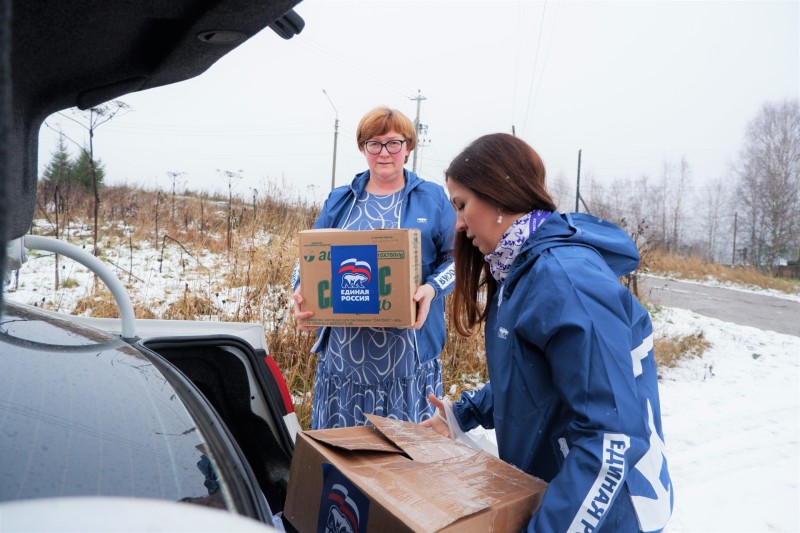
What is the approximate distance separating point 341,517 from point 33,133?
111 cm

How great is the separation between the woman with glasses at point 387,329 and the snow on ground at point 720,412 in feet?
6.05

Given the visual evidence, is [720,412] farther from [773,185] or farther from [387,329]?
[773,185]

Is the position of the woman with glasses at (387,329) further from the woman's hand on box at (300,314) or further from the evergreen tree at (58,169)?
the evergreen tree at (58,169)

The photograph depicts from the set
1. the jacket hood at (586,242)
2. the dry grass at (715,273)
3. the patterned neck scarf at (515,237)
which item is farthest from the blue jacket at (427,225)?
the dry grass at (715,273)

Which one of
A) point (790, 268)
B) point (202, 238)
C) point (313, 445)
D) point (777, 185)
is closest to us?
point (313, 445)

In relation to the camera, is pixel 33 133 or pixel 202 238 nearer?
pixel 33 133

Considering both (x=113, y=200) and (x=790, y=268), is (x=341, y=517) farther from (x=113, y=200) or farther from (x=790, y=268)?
(x=790, y=268)

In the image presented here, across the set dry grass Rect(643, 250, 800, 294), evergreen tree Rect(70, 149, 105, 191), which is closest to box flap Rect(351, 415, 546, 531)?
evergreen tree Rect(70, 149, 105, 191)

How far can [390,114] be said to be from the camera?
2.62 meters

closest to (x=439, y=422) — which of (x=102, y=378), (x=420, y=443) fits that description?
(x=420, y=443)

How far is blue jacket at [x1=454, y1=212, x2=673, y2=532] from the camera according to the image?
1.11 metres

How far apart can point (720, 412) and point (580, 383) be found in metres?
4.98

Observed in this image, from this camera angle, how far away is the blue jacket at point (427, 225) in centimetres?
259

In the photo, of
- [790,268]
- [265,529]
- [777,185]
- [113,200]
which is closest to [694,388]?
[265,529]
